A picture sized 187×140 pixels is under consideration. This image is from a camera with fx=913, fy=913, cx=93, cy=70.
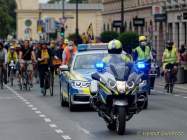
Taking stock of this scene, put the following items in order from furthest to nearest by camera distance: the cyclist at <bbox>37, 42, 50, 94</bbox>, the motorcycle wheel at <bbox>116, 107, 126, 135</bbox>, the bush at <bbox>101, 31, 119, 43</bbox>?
the bush at <bbox>101, 31, 119, 43</bbox>, the cyclist at <bbox>37, 42, 50, 94</bbox>, the motorcycle wheel at <bbox>116, 107, 126, 135</bbox>

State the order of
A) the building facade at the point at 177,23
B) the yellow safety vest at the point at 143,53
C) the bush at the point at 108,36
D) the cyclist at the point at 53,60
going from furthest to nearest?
the bush at the point at 108,36
the building facade at the point at 177,23
the cyclist at the point at 53,60
the yellow safety vest at the point at 143,53

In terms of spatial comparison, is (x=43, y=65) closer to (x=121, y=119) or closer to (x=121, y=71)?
(x=121, y=71)

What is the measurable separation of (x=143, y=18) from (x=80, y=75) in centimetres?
4441

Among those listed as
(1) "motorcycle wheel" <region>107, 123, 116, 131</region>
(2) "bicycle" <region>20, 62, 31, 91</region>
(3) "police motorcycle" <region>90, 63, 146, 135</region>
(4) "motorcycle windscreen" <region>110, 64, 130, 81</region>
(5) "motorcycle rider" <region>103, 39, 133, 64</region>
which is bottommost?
(2) "bicycle" <region>20, 62, 31, 91</region>

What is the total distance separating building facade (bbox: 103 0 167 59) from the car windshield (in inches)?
1014

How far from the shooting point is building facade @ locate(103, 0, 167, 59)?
5809 centimetres

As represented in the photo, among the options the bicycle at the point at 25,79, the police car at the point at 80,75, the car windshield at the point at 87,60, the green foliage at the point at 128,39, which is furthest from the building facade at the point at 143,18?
the car windshield at the point at 87,60

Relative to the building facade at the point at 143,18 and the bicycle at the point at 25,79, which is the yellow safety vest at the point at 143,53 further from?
the building facade at the point at 143,18

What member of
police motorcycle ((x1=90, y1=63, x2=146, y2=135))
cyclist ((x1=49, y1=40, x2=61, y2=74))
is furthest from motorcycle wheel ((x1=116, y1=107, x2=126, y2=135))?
cyclist ((x1=49, y1=40, x2=61, y2=74))

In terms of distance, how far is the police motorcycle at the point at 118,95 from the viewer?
17250mm

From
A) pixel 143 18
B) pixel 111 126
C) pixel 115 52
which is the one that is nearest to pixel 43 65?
pixel 115 52

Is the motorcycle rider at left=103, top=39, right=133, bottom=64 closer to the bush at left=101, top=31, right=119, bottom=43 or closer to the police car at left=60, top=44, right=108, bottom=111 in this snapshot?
the police car at left=60, top=44, right=108, bottom=111

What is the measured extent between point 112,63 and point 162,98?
11.7 metres

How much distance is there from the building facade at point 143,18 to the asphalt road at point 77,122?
2499 cm
